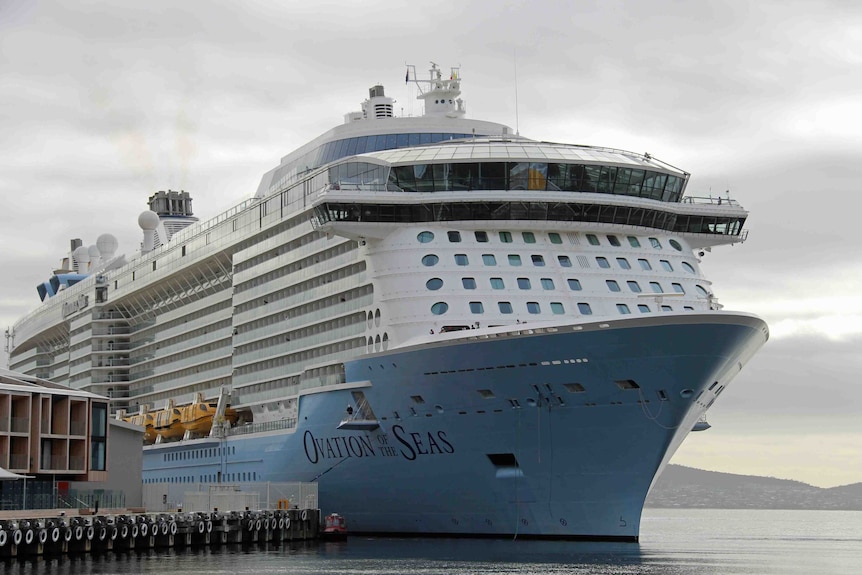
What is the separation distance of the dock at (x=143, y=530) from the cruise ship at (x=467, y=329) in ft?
5.94

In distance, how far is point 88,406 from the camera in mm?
44125

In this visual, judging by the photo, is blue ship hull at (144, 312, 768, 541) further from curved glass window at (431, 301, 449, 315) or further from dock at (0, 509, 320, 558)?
dock at (0, 509, 320, 558)

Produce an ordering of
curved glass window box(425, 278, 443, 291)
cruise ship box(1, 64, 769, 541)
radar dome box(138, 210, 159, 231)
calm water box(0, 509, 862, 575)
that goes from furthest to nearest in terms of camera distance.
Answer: radar dome box(138, 210, 159, 231) < curved glass window box(425, 278, 443, 291) < cruise ship box(1, 64, 769, 541) < calm water box(0, 509, 862, 575)

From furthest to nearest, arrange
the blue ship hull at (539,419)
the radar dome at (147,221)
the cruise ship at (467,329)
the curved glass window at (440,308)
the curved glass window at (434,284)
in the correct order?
the radar dome at (147,221) < the curved glass window at (434,284) < the curved glass window at (440,308) < the cruise ship at (467,329) < the blue ship hull at (539,419)

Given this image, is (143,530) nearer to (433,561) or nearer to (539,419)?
(433,561)

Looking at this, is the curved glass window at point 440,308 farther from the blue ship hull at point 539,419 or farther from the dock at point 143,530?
the dock at point 143,530

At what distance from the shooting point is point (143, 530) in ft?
134

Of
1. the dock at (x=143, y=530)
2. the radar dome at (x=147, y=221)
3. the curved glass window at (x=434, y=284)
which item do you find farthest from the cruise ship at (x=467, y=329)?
the radar dome at (x=147, y=221)

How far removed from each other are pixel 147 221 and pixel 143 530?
38870mm

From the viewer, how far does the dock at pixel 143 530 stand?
123ft

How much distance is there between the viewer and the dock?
37344 millimetres

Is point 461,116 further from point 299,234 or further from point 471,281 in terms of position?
point 471,281

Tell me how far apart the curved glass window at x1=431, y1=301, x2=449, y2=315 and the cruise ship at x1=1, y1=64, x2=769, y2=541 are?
0.22m

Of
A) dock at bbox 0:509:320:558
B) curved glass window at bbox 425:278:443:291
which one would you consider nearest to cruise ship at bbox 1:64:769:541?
curved glass window at bbox 425:278:443:291
